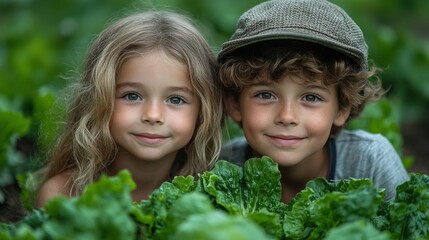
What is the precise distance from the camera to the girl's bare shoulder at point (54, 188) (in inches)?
127

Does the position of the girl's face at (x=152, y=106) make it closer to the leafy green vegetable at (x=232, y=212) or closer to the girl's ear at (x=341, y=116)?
the leafy green vegetable at (x=232, y=212)

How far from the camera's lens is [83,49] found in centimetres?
561

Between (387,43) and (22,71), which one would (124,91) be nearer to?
(22,71)

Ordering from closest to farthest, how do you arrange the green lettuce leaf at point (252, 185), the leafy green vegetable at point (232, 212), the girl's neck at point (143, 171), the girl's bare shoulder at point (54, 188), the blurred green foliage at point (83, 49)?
1. the leafy green vegetable at point (232, 212)
2. the green lettuce leaf at point (252, 185)
3. the girl's bare shoulder at point (54, 188)
4. the girl's neck at point (143, 171)
5. the blurred green foliage at point (83, 49)

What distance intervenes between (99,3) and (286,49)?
4394mm

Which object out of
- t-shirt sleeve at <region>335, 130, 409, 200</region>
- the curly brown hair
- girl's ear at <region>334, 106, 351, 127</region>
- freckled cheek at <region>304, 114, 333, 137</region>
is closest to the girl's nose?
the curly brown hair

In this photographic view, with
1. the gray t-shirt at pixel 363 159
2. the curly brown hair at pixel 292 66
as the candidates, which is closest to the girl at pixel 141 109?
the curly brown hair at pixel 292 66

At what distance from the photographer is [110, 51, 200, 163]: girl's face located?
3.01 m

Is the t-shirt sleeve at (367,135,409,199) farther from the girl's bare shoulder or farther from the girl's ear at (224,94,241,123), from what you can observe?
the girl's bare shoulder

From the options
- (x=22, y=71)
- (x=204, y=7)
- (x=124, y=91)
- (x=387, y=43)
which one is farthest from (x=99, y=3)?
(x=124, y=91)

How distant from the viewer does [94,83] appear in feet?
10.3

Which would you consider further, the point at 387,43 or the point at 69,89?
the point at 387,43

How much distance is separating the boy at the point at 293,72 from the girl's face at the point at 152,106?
0.76 ft

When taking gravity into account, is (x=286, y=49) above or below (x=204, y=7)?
below
